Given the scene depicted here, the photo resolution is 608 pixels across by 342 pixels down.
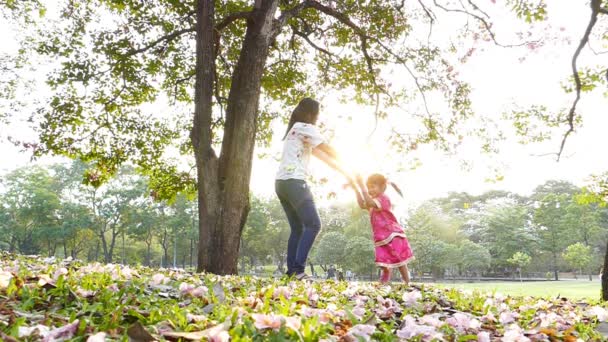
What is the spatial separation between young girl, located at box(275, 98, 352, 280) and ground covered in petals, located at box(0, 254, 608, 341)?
1582 mm

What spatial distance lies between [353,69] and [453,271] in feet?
214

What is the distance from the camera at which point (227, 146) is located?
745 cm

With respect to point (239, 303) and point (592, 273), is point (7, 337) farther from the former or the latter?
point (592, 273)

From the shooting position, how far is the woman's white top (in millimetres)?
5535

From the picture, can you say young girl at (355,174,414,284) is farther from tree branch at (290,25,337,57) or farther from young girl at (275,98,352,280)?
tree branch at (290,25,337,57)

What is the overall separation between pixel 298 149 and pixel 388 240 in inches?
98.6

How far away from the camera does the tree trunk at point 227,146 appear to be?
22.7ft

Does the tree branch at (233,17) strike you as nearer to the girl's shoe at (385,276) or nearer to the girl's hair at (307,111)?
the girl's hair at (307,111)

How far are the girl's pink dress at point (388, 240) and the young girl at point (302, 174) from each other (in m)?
1.79

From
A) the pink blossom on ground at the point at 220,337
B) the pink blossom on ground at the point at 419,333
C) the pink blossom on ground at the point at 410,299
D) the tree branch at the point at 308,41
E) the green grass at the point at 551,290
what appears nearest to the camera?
the pink blossom on ground at the point at 220,337

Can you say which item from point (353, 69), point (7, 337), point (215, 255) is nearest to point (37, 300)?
point (7, 337)

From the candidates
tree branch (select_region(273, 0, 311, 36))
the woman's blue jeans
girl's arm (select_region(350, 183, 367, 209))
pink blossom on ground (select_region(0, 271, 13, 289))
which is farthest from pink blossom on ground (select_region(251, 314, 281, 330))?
tree branch (select_region(273, 0, 311, 36))

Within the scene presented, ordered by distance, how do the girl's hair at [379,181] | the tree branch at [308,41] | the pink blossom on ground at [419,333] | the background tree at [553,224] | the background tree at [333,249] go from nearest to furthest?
1. the pink blossom on ground at [419,333]
2. the girl's hair at [379,181]
3. the tree branch at [308,41]
4. the background tree at [333,249]
5. the background tree at [553,224]

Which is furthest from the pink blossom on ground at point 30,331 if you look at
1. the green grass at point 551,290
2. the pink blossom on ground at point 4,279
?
the green grass at point 551,290
